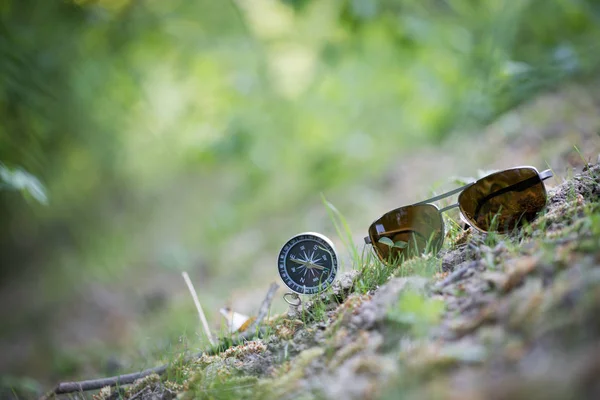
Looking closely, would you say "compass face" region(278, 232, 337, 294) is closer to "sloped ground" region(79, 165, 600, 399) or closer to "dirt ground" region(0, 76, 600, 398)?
"sloped ground" region(79, 165, 600, 399)

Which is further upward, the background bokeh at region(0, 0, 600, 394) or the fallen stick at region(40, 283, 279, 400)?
the background bokeh at region(0, 0, 600, 394)

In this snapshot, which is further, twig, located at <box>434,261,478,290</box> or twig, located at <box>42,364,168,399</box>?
twig, located at <box>42,364,168,399</box>

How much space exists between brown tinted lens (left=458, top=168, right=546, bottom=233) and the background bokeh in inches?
81.6

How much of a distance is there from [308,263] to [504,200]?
93 centimetres

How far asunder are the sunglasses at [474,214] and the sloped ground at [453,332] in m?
0.08

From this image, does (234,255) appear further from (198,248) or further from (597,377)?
(597,377)

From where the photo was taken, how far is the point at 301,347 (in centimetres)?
211

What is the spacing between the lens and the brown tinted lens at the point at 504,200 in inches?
90.8

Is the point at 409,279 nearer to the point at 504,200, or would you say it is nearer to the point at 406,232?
the point at 406,232

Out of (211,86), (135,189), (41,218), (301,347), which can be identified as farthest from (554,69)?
(41,218)

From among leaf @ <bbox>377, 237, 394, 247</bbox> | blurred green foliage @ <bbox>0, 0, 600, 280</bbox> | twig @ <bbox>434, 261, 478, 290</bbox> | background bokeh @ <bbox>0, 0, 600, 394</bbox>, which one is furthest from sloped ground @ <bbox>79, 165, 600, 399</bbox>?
blurred green foliage @ <bbox>0, 0, 600, 280</bbox>

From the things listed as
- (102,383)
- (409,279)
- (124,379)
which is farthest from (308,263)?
(102,383)

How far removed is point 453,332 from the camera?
169 centimetres

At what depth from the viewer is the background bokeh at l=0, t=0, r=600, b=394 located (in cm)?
579
